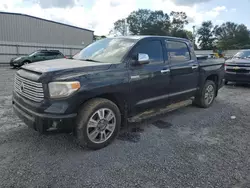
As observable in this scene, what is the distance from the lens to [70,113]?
8.87ft

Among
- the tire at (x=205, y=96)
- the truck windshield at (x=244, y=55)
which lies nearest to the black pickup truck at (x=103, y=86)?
the tire at (x=205, y=96)

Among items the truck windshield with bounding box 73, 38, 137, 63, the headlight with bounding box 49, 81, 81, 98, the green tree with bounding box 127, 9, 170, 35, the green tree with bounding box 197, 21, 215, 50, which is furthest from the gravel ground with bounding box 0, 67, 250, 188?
the green tree with bounding box 197, 21, 215, 50

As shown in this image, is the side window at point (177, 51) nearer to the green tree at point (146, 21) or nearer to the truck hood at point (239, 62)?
the truck hood at point (239, 62)

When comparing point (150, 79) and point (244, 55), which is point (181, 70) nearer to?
point (150, 79)

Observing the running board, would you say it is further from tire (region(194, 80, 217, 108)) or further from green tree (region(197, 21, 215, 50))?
green tree (region(197, 21, 215, 50))

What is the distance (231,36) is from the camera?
68.9 meters

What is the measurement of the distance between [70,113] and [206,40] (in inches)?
3210

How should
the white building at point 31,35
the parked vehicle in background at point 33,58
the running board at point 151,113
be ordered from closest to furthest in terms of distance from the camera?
the running board at point 151,113
the parked vehicle in background at point 33,58
the white building at point 31,35

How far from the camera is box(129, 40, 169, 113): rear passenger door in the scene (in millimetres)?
3441

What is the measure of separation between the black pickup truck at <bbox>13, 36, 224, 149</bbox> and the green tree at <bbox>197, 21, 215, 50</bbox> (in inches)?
3009

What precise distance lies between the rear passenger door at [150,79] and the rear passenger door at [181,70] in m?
0.23

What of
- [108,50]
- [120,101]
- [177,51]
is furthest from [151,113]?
[177,51]

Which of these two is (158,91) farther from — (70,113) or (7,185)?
(7,185)

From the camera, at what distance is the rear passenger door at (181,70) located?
4188 millimetres
